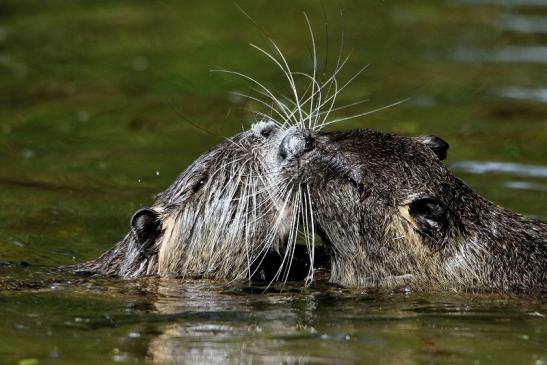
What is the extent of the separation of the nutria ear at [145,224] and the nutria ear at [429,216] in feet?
6.12

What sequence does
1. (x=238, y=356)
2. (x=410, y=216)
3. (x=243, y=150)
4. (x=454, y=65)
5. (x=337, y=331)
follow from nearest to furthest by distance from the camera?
(x=238, y=356), (x=337, y=331), (x=410, y=216), (x=243, y=150), (x=454, y=65)

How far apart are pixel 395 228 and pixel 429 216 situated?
0.82ft

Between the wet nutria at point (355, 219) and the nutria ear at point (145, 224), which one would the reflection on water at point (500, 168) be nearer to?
the wet nutria at point (355, 219)

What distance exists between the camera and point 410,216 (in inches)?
336

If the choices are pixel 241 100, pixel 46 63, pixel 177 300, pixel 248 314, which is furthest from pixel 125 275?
pixel 46 63

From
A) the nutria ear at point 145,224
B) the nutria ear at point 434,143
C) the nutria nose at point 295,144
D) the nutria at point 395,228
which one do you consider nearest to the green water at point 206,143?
the nutria at point 395,228

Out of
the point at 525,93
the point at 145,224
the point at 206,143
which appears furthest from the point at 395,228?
the point at 525,93

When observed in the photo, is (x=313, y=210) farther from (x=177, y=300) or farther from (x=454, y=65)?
(x=454, y=65)

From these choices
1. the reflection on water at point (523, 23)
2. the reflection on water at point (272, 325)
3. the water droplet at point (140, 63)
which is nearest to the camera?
the reflection on water at point (272, 325)

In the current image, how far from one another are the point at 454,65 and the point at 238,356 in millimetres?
9671

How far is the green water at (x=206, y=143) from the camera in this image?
7.57 meters

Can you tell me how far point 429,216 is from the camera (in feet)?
28.0

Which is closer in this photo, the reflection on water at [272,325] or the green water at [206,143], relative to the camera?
the reflection on water at [272,325]

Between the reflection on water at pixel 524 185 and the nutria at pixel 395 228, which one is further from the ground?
the reflection on water at pixel 524 185
